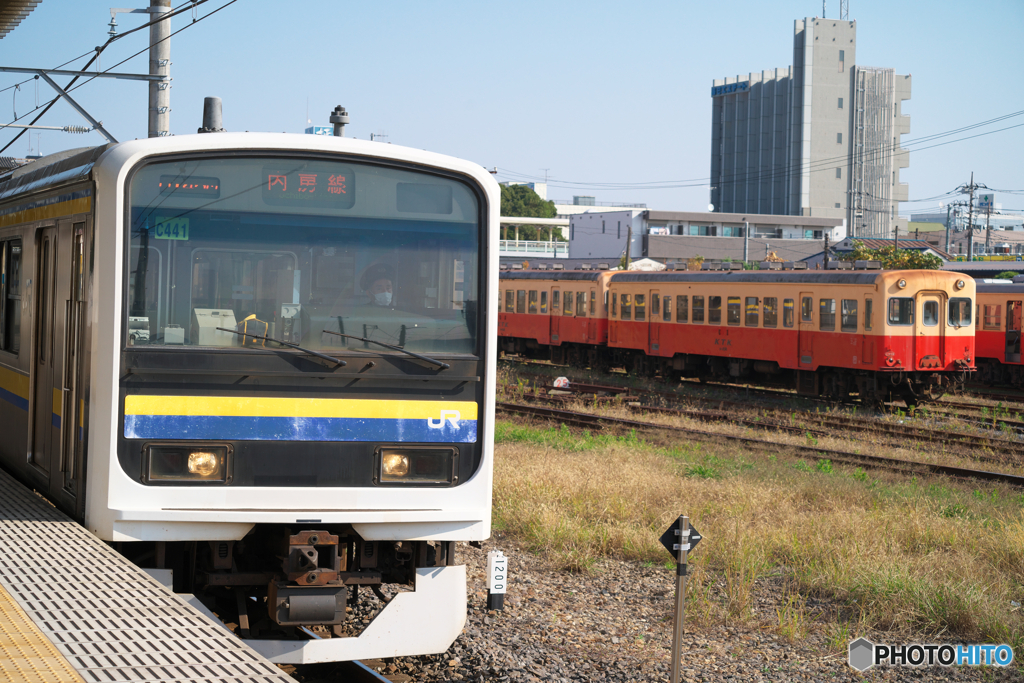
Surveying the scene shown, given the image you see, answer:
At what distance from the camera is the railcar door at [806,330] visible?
2180 cm

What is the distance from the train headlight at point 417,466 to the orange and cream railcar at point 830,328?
53.9 feet

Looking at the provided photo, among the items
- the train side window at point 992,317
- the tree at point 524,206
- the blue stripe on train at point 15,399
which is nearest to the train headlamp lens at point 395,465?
the blue stripe on train at point 15,399

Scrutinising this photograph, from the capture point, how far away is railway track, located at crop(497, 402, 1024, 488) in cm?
1319

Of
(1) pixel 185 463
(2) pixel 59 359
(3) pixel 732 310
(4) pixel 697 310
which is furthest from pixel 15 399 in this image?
(4) pixel 697 310

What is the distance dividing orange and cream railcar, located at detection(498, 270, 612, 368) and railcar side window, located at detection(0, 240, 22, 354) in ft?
72.5

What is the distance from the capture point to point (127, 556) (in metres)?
5.64

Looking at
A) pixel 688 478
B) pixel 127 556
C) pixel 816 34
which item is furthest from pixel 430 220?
pixel 816 34

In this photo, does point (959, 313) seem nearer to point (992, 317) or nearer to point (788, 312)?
point (788, 312)

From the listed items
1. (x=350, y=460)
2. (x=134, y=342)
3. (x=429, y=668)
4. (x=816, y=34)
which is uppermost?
(x=816, y=34)

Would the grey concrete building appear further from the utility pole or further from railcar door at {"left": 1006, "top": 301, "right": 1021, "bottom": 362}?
the utility pole

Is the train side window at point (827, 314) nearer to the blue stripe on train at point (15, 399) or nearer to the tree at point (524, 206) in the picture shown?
the blue stripe on train at point (15, 399)

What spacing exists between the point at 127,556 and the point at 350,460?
138 centimetres

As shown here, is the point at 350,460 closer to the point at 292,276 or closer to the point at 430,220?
the point at 292,276

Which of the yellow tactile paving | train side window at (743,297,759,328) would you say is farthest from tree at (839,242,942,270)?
the yellow tactile paving
